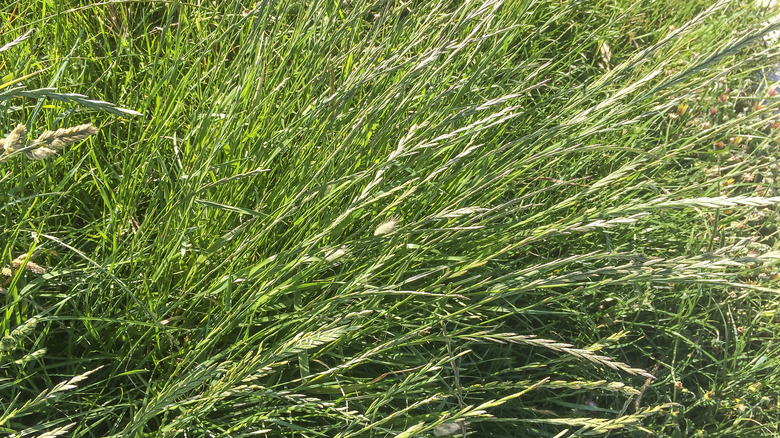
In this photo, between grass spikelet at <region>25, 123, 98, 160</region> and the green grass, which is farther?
the green grass

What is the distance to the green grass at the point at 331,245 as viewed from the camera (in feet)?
3.95

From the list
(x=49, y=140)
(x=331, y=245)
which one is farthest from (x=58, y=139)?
(x=331, y=245)

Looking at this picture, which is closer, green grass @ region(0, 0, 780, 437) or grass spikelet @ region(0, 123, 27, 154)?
grass spikelet @ region(0, 123, 27, 154)

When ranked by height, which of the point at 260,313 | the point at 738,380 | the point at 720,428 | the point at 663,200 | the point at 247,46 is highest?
the point at 247,46

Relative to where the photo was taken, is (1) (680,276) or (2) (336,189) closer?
(1) (680,276)

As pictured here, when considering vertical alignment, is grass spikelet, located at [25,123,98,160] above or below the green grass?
above

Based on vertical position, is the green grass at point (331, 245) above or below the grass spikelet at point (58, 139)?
below

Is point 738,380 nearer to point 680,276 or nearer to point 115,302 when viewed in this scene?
point 680,276

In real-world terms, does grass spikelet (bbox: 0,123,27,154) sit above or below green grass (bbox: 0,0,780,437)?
above

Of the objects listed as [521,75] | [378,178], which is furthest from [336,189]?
[521,75]

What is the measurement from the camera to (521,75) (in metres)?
2.25

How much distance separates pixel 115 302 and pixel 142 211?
14.4 inches

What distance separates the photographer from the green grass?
1204 mm

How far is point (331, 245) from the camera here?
1470mm
